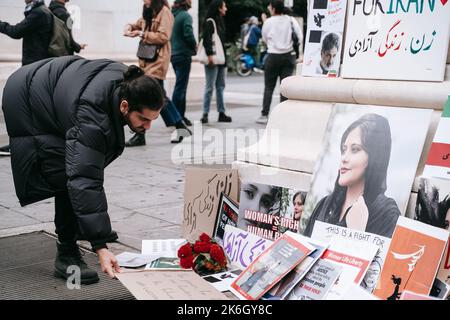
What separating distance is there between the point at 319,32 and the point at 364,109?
0.76 meters

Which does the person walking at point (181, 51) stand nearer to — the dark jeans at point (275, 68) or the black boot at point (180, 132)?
the black boot at point (180, 132)

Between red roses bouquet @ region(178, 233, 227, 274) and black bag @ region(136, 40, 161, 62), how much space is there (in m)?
4.36

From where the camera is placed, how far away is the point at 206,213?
4215mm

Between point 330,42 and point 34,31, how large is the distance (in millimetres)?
3836

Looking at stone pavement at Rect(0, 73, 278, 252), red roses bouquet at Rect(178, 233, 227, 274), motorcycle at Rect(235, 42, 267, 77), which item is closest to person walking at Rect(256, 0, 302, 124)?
stone pavement at Rect(0, 73, 278, 252)

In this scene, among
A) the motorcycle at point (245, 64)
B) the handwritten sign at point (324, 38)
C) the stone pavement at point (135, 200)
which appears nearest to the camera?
the handwritten sign at point (324, 38)

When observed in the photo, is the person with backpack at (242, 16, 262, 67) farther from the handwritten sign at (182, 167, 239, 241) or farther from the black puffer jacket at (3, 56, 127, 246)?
the black puffer jacket at (3, 56, 127, 246)

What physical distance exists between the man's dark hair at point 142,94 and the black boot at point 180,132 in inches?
192

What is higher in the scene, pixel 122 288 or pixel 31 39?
pixel 31 39

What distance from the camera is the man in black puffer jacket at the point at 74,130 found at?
3.28m

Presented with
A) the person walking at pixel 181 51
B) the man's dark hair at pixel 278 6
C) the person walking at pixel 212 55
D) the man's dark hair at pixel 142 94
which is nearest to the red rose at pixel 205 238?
the man's dark hair at pixel 142 94

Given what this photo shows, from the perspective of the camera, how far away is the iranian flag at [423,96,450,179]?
320cm

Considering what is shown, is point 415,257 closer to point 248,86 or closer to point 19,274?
point 19,274

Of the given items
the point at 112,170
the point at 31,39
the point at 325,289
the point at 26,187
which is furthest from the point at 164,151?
the point at 325,289
